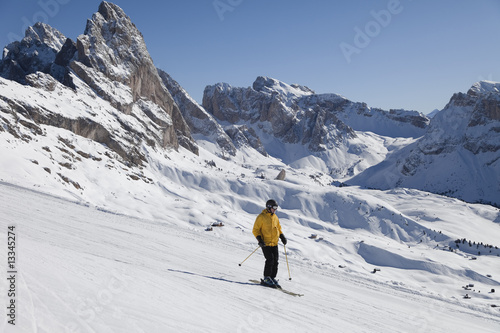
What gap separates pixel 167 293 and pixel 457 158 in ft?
583

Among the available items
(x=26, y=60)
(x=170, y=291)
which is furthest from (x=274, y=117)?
(x=170, y=291)

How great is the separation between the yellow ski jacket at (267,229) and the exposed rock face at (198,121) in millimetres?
119659

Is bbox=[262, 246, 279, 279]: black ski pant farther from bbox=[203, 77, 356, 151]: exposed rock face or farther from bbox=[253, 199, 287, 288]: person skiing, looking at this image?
bbox=[203, 77, 356, 151]: exposed rock face

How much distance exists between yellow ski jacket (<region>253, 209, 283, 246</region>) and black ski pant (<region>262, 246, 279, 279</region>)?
14 centimetres

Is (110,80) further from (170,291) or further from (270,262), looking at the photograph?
(170,291)

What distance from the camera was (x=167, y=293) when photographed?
620 centimetres

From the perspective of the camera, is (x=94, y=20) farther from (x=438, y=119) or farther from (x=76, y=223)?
(x=438, y=119)

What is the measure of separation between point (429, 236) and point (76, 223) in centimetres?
5182

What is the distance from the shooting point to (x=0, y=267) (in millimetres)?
5301

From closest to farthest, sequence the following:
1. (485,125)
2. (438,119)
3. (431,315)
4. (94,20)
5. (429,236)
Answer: (431,315), (429,236), (94,20), (485,125), (438,119)

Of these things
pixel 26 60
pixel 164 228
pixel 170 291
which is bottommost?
pixel 164 228

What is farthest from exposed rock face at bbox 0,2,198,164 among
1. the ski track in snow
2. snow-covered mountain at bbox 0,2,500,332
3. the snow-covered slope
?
the ski track in snow

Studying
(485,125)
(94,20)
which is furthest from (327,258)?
(485,125)

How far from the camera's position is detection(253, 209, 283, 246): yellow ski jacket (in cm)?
905
